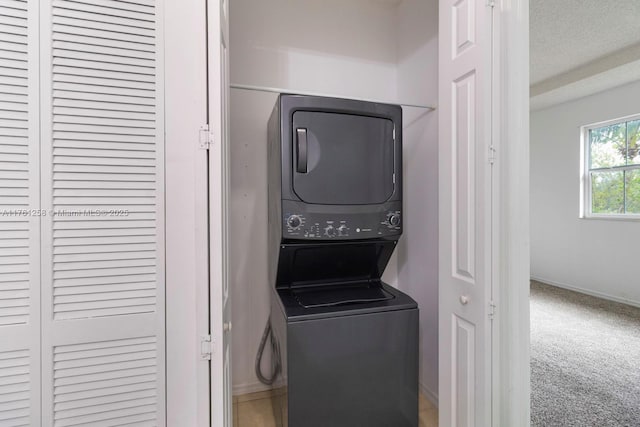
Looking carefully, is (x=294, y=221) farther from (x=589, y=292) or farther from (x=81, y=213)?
(x=589, y=292)

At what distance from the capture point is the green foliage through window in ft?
12.5

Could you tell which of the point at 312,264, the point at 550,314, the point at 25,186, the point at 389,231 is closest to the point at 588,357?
the point at 550,314

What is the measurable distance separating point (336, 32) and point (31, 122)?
1982 mm

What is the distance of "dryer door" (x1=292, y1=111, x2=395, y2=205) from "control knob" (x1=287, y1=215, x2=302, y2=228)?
3.9 inches

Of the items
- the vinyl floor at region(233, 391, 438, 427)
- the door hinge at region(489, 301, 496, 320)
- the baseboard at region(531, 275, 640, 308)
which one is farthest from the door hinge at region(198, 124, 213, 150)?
the baseboard at region(531, 275, 640, 308)

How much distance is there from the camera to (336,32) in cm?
224

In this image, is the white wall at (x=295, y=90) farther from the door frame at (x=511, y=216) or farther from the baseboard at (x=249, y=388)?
the door frame at (x=511, y=216)

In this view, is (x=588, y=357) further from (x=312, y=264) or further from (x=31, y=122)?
(x=31, y=122)

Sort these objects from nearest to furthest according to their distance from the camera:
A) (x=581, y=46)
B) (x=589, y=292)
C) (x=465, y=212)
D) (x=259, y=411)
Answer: (x=465, y=212) < (x=259, y=411) < (x=581, y=46) < (x=589, y=292)

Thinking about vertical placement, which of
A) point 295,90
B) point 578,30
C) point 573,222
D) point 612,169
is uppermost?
point 578,30

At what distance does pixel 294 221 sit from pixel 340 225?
0.24m

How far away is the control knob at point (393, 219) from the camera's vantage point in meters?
1.62

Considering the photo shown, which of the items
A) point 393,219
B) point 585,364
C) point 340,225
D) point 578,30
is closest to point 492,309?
point 393,219

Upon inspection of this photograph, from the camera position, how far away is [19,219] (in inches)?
35.4
